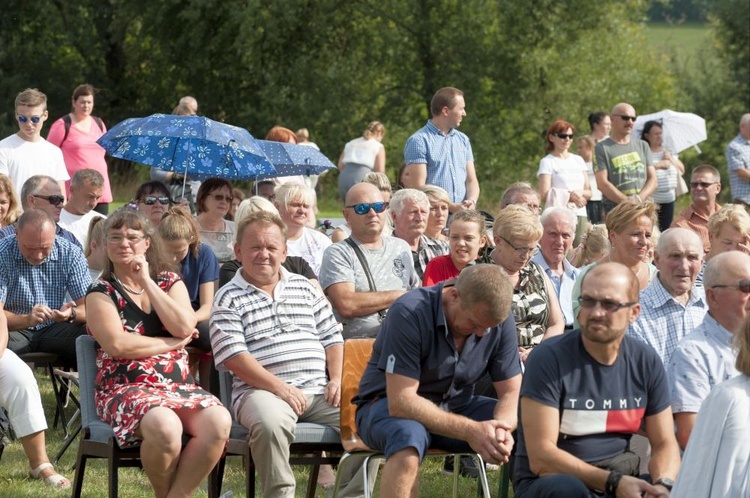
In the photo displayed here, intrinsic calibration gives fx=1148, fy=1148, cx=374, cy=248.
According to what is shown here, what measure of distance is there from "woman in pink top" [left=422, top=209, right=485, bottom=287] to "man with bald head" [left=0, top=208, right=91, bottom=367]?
205 cm

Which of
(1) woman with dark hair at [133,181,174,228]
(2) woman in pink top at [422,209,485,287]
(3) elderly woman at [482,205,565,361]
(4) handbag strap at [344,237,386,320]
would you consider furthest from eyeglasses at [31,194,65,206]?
(3) elderly woman at [482,205,565,361]

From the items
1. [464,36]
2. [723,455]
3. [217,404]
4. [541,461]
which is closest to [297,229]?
[217,404]

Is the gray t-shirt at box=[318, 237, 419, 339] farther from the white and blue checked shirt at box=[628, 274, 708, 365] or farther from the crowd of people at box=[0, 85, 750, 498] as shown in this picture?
the white and blue checked shirt at box=[628, 274, 708, 365]

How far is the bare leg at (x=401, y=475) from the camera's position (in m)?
4.60

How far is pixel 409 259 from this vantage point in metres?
6.98

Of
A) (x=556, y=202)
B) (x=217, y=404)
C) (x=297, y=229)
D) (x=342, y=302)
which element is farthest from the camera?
(x=556, y=202)

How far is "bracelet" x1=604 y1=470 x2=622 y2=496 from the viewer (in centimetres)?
424

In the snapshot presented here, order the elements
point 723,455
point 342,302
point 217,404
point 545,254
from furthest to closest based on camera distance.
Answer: point 545,254 < point 342,302 < point 217,404 < point 723,455

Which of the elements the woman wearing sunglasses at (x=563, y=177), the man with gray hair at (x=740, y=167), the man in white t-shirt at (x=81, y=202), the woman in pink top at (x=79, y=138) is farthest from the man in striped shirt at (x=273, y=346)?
the man with gray hair at (x=740, y=167)

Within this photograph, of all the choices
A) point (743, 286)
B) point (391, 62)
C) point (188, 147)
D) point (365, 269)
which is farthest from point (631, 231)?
point (391, 62)

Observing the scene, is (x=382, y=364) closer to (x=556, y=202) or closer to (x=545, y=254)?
(x=545, y=254)

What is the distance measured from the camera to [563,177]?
11.4m

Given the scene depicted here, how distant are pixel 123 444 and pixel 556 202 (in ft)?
22.6

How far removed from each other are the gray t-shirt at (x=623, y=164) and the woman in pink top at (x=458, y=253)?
5204 mm
